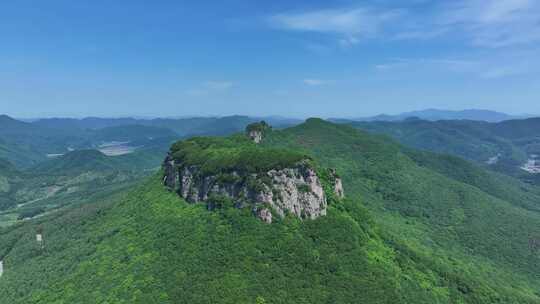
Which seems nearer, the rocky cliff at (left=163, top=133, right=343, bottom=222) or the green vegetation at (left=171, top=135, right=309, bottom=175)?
the rocky cliff at (left=163, top=133, right=343, bottom=222)

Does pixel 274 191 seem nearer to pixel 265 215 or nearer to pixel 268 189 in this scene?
pixel 268 189

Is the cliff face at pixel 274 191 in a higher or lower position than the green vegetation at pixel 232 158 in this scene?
lower

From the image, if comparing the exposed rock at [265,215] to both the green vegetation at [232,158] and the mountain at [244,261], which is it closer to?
the mountain at [244,261]

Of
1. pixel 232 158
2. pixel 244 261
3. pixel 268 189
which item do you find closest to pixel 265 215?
Answer: pixel 268 189

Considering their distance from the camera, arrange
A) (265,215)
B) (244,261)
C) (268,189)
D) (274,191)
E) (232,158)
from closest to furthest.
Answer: (244,261)
(265,215)
(268,189)
(274,191)
(232,158)

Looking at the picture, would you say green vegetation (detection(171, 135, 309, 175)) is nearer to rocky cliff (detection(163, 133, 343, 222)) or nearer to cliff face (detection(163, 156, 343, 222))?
rocky cliff (detection(163, 133, 343, 222))

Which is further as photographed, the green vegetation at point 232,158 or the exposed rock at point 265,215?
the green vegetation at point 232,158

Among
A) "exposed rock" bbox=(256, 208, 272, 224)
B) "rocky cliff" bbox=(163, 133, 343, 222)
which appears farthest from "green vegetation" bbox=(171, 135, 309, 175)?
"exposed rock" bbox=(256, 208, 272, 224)

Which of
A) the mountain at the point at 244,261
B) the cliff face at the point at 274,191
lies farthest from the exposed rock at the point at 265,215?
the mountain at the point at 244,261
